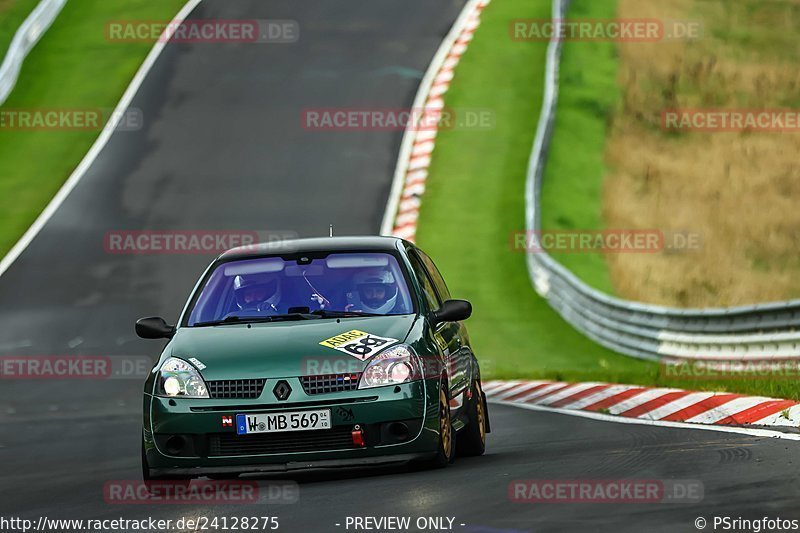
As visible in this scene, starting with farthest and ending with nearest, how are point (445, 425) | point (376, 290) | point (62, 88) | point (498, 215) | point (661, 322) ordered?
1. point (62, 88)
2. point (498, 215)
3. point (661, 322)
4. point (376, 290)
5. point (445, 425)

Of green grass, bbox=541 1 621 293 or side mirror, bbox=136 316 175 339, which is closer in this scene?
side mirror, bbox=136 316 175 339

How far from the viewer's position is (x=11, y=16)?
3544 centimetres

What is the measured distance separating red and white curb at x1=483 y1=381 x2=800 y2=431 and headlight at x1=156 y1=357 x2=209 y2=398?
13.4ft

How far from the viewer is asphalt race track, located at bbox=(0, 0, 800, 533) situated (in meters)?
7.82

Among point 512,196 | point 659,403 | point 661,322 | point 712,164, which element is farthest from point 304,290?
point 712,164

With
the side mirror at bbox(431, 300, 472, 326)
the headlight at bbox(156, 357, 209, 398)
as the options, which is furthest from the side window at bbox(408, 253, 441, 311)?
the headlight at bbox(156, 357, 209, 398)

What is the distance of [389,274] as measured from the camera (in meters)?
9.97

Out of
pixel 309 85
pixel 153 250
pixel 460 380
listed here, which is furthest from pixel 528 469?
pixel 309 85

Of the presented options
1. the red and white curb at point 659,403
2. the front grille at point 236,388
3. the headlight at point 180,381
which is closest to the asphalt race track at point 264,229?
the red and white curb at point 659,403

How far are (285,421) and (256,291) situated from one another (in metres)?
1.49

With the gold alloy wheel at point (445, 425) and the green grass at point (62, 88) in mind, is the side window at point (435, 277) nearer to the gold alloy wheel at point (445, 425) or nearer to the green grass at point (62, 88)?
the gold alloy wheel at point (445, 425)

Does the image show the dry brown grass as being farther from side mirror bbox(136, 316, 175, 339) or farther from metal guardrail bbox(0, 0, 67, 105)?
side mirror bbox(136, 316, 175, 339)

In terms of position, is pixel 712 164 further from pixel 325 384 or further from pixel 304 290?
pixel 325 384

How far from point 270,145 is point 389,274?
772 inches
